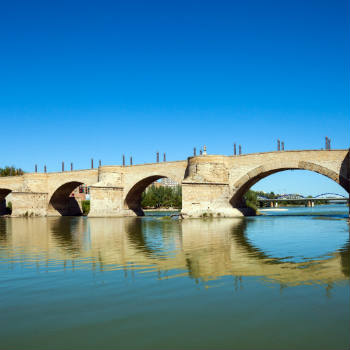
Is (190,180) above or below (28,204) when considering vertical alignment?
above

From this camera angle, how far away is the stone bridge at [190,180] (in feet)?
85.0

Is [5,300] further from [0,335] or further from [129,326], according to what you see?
[129,326]

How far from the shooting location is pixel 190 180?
1172 inches

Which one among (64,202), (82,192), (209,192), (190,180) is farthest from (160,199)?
(209,192)

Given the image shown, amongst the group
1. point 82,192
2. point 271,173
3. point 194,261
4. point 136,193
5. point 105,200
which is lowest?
point 194,261

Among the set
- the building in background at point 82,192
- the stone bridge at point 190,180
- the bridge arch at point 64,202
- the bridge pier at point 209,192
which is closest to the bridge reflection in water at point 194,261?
the stone bridge at point 190,180

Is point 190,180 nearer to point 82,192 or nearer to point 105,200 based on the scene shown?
point 105,200

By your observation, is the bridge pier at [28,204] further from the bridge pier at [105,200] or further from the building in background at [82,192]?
the building in background at [82,192]

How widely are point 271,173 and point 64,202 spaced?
1167 inches

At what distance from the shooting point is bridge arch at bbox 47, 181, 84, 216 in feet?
150

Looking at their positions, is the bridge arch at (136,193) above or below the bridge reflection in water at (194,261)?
above

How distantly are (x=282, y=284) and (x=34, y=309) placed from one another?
3.82 meters

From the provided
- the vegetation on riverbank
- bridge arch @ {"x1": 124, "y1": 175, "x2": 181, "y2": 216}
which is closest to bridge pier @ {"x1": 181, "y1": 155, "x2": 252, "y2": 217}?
bridge arch @ {"x1": 124, "y1": 175, "x2": 181, "y2": 216}

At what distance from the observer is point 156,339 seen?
160 inches
